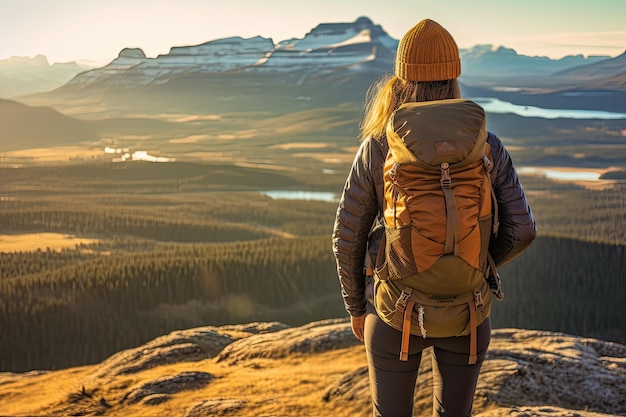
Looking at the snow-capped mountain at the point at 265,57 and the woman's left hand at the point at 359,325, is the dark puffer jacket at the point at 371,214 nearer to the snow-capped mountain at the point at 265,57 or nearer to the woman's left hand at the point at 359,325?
the woman's left hand at the point at 359,325

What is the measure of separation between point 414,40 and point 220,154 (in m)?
13.5

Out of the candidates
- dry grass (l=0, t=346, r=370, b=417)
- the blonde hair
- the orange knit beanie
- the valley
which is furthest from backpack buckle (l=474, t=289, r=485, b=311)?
the valley

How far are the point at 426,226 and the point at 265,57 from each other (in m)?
15.4

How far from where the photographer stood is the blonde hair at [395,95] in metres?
2.07

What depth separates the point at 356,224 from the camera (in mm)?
2158

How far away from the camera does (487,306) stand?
2.11 meters

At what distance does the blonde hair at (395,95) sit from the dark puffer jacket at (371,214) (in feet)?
0.23

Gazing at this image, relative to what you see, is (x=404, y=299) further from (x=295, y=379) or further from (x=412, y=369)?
(x=295, y=379)

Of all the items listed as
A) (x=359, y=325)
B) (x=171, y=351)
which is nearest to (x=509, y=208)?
(x=359, y=325)

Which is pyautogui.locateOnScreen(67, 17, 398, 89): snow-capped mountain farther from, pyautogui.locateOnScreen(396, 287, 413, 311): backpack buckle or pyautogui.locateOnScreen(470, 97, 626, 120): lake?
pyautogui.locateOnScreen(396, 287, 413, 311): backpack buckle

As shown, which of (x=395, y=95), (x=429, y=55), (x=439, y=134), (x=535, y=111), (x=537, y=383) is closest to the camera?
(x=439, y=134)

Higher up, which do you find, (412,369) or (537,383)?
(412,369)

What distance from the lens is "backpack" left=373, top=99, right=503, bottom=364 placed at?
1.86 metres

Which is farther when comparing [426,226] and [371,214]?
[371,214]
